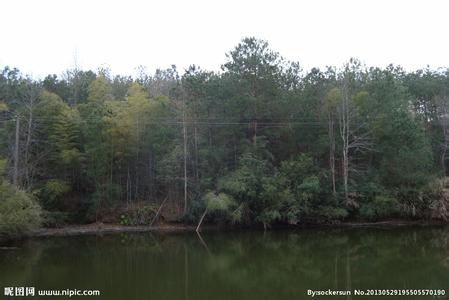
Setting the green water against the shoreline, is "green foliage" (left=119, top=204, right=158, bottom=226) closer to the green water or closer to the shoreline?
the shoreline

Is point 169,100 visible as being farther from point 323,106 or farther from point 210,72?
point 323,106

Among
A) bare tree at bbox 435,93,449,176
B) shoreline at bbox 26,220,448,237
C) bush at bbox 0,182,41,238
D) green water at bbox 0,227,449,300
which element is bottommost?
green water at bbox 0,227,449,300

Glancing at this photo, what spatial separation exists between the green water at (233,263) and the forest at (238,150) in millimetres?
2196

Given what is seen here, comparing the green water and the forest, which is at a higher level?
the forest

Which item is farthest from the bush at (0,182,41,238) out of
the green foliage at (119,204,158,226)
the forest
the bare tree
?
the bare tree

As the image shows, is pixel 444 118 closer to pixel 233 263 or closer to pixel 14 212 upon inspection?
pixel 233 263

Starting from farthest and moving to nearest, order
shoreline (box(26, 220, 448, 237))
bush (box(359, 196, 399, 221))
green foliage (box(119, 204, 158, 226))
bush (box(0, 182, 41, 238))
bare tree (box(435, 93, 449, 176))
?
1. bare tree (box(435, 93, 449, 176))
2. green foliage (box(119, 204, 158, 226))
3. shoreline (box(26, 220, 448, 237))
4. bush (box(359, 196, 399, 221))
5. bush (box(0, 182, 41, 238))

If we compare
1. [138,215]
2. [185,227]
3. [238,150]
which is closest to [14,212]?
[138,215]

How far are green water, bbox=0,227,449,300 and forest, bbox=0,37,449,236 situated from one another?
2196mm

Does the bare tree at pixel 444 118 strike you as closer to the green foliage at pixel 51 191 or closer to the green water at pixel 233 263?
the green water at pixel 233 263

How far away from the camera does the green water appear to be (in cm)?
1378

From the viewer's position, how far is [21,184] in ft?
90.5

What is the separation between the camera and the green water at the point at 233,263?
13781 millimetres

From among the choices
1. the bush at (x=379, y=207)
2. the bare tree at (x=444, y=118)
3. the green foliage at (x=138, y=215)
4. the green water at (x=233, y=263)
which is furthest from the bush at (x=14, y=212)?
the bare tree at (x=444, y=118)
